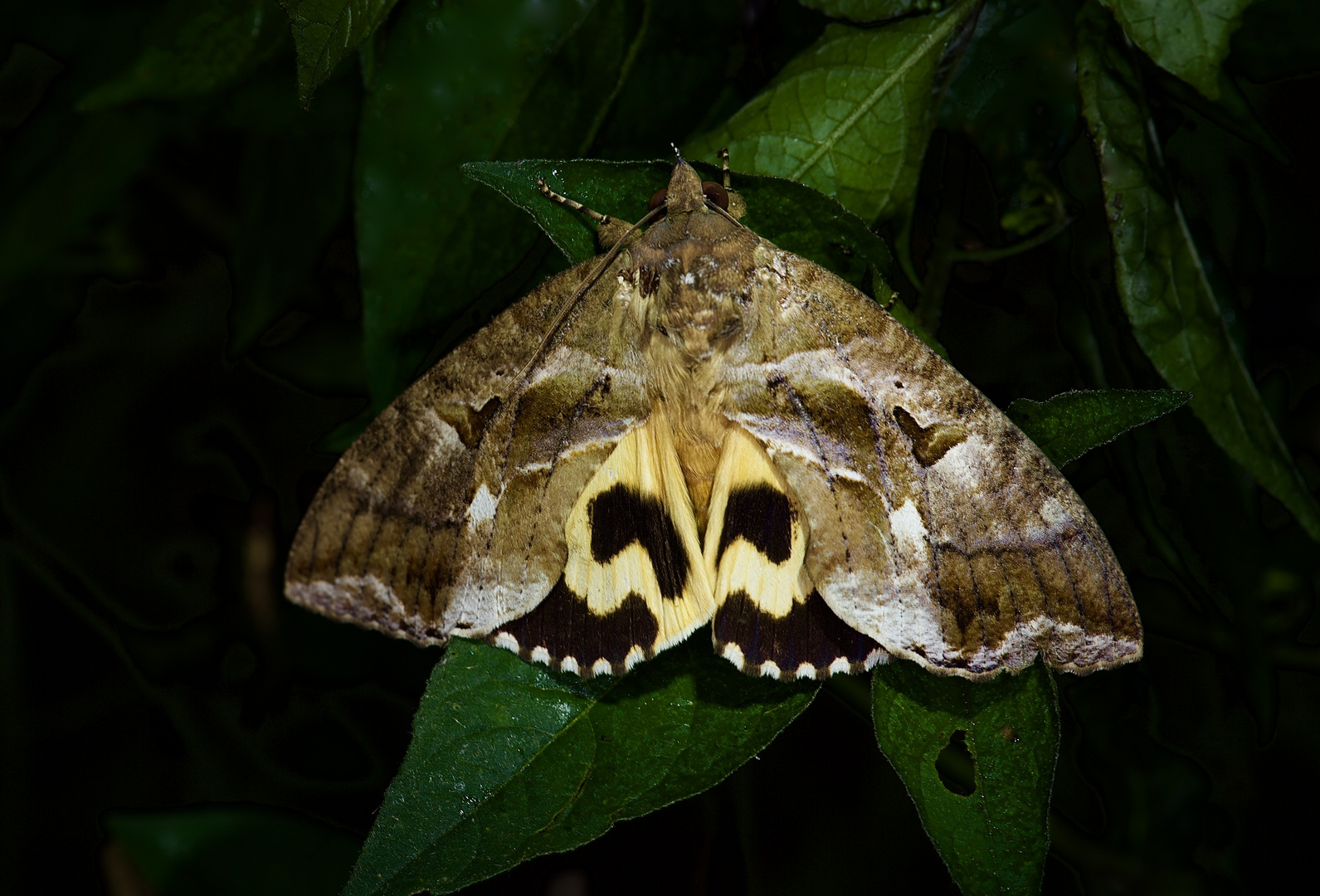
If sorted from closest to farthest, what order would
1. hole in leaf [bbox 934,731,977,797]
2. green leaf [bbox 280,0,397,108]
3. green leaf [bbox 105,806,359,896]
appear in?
green leaf [bbox 280,0,397,108] < hole in leaf [bbox 934,731,977,797] < green leaf [bbox 105,806,359,896]

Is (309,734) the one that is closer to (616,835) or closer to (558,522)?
(616,835)

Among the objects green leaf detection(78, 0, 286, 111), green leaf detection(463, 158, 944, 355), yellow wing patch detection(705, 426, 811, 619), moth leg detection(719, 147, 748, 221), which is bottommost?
yellow wing patch detection(705, 426, 811, 619)

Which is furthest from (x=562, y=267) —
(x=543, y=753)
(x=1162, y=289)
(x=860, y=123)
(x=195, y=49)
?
(x=1162, y=289)

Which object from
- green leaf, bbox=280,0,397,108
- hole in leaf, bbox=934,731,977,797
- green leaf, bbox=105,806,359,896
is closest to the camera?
green leaf, bbox=280,0,397,108

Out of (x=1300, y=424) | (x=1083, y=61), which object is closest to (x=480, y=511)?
(x=1083, y=61)

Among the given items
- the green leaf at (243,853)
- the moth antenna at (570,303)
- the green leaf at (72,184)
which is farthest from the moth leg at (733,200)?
the green leaf at (243,853)

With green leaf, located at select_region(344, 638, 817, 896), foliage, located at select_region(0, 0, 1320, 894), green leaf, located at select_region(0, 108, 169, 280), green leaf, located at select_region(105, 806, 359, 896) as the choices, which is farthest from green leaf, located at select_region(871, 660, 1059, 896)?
green leaf, located at select_region(0, 108, 169, 280)

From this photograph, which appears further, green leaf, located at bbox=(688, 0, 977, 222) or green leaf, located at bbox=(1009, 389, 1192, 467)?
green leaf, located at bbox=(688, 0, 977, 222)

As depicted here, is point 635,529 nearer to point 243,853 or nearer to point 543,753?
point 543,753

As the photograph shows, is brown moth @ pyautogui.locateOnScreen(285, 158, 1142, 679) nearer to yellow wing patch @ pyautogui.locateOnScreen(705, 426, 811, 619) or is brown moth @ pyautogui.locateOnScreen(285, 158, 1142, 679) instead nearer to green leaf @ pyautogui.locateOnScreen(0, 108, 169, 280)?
yellow wing patch @ pyautogui.locateOnScreen(705, 426, 811, 619)
